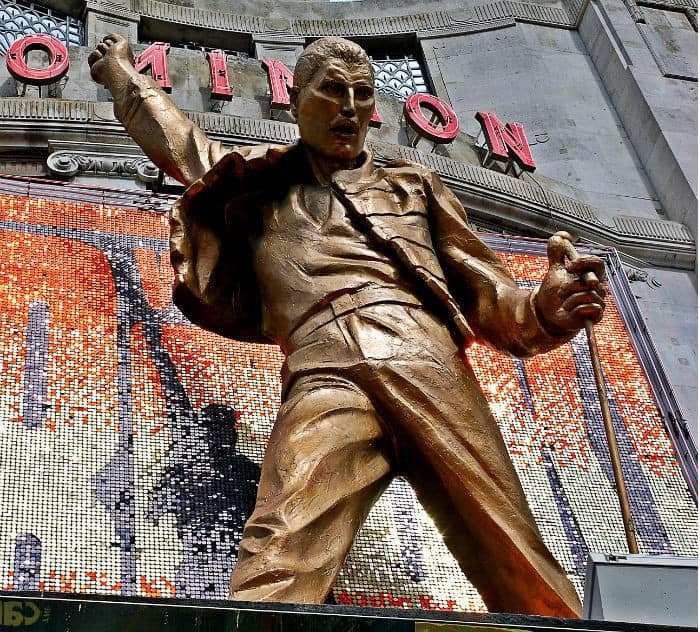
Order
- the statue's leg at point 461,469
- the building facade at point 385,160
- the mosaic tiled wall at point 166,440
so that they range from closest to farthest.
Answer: the statue's leg at point 461,469 → the mosaic tiled wall at point 166,440 → the building facade at point 385,160

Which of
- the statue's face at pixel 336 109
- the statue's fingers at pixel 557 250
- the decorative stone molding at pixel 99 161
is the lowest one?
the statue's fingers at pixel 557 250

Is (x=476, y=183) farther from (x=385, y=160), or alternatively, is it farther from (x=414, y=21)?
(x=414, y=21)

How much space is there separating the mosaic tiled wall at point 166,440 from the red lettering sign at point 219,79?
1.99 m

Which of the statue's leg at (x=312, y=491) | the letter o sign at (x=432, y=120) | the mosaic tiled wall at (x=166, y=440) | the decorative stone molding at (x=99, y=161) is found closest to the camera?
the statue's leg at (x=312, y=491)

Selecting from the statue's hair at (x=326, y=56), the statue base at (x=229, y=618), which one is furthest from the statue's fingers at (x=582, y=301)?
the statue base at (x=229, y=618)

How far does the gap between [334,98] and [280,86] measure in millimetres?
4545

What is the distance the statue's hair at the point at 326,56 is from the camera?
500 centimetres

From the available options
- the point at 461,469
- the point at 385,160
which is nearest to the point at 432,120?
the point at 385,160

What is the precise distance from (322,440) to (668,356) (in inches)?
194

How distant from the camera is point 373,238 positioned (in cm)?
481

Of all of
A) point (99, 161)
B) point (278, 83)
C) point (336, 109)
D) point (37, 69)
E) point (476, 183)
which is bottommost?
point (336, 109)

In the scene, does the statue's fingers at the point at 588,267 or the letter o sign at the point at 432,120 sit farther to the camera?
the letter o sign at the point at 432,120

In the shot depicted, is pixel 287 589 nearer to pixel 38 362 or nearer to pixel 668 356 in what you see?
pixel 38 362

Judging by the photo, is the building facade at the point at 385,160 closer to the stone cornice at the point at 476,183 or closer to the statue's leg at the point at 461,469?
the stone cornice at the point at 476,183
